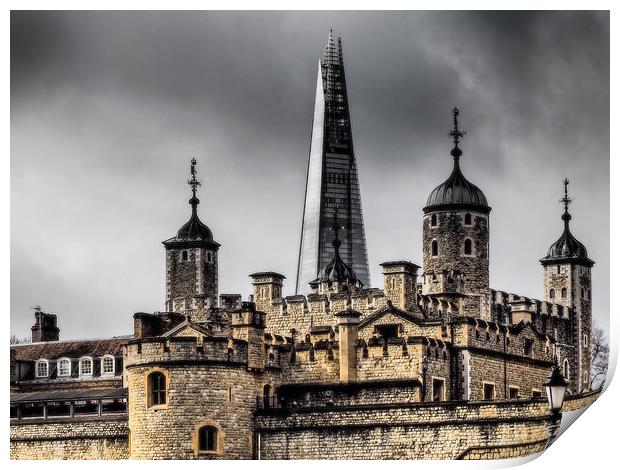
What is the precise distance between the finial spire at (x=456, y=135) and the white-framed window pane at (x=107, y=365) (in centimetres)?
1486

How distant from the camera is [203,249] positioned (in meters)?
79.9

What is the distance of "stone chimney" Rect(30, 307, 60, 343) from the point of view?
79.8 meters

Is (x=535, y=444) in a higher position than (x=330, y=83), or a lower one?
lower

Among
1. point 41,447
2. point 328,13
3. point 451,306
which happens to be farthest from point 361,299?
point 328,13

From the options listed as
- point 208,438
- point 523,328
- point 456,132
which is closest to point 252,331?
point 208,438

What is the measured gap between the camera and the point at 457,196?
7594cm

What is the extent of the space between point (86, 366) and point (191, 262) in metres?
5.75

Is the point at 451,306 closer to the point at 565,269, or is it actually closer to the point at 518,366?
the point at 518,366

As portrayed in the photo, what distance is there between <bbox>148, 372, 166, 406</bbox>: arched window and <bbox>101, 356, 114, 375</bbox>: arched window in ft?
44.0

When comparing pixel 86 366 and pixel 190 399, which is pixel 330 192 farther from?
pixel 190 399

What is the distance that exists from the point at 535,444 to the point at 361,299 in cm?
1406

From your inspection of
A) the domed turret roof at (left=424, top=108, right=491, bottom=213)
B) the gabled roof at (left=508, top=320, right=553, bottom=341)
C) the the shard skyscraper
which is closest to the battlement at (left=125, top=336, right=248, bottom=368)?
the gabled roof at (left=508, top=320, right=553, bottom=341)

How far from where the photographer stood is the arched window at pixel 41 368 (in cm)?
7875

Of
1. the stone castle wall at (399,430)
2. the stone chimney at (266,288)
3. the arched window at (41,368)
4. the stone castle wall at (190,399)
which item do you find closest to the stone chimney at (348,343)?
the stone castle wall at (399,430)
